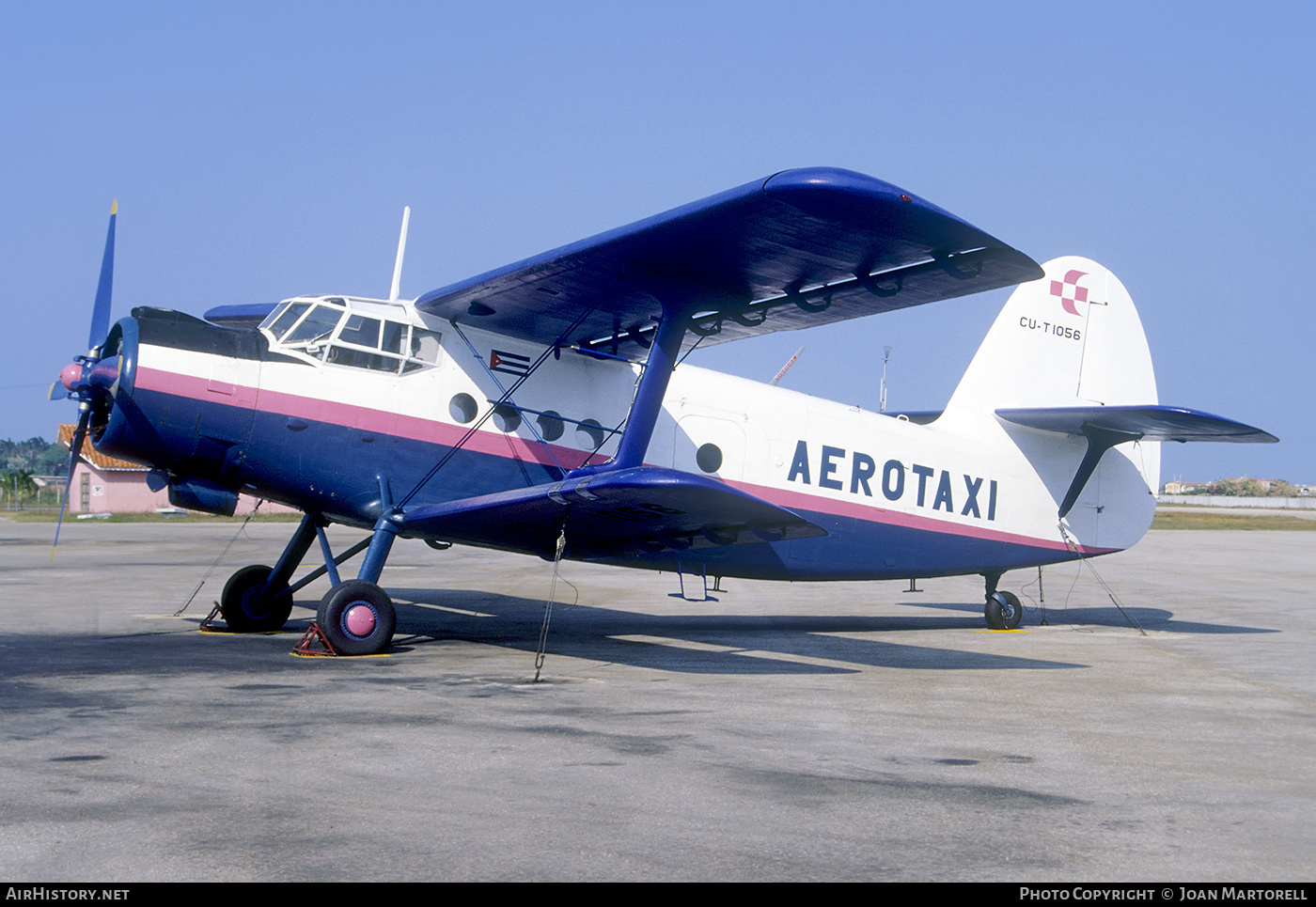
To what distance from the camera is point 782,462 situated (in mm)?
11242

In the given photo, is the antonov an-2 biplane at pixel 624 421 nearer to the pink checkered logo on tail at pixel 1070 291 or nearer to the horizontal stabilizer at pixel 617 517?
the horizontal stabilizer at pixel 617 517

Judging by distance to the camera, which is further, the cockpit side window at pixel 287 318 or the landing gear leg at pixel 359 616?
the cockpit side window at pixel 287 318

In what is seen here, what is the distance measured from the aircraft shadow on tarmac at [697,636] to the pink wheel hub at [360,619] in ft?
2.65

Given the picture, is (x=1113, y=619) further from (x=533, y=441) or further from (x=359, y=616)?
(x=359, y=616)

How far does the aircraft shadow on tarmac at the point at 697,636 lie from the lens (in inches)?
378

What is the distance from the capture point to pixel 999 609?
1296 centimetres

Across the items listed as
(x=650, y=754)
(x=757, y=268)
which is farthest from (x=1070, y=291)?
(x=650, y=754)

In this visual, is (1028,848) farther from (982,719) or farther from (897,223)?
(897,223)

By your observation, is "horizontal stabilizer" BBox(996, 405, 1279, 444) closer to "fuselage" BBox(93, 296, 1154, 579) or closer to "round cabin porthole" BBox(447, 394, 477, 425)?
"fuselage" BBox(93, 296, 1154, 579)

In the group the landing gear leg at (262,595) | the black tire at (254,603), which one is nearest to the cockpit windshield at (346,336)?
the landing gear leg at (262,595)

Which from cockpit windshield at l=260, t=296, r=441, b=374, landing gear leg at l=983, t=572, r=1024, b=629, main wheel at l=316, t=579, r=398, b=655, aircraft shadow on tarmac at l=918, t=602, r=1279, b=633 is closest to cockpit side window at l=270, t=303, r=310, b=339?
cockpit windshield at l=260, t=296, r=441, b=374

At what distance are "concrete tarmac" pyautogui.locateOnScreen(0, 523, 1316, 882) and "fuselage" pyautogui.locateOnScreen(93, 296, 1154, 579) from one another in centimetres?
122

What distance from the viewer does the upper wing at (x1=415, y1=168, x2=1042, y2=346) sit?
7246mm

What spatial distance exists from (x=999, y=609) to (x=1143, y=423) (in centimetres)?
278
